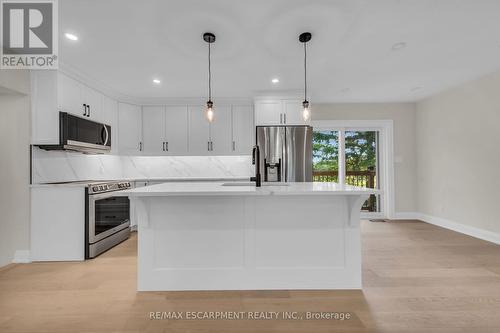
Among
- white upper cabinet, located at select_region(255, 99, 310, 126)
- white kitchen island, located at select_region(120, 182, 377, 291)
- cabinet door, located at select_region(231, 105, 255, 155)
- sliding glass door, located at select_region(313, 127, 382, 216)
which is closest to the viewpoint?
white kitchen island, located at select_region(120, 182, 377, 291)

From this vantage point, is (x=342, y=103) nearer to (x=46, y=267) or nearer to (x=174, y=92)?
(x=174, y=92)

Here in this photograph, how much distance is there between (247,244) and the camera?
2240 mm

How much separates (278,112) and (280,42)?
73.6 inches

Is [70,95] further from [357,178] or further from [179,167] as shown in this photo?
[357,178]

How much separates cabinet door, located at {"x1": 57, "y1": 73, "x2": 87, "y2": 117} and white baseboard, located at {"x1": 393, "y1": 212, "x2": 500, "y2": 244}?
5.93m

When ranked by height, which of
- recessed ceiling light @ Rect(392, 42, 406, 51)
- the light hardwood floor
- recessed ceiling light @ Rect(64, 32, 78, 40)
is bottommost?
the light hardwood floor

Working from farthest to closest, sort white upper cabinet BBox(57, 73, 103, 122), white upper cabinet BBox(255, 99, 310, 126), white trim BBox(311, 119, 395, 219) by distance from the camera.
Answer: white trim BBox(311, 119, 395, 219) → white upper cabinet BBox(255, 99, 310, 126) → white upper cabinet BBox(57, 73, 103, 122)

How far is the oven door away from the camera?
3.12 meters

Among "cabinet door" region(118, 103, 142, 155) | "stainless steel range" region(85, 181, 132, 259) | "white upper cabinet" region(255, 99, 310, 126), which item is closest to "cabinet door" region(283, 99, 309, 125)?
"white upper cabinet" region(255, 99, 310, 126)

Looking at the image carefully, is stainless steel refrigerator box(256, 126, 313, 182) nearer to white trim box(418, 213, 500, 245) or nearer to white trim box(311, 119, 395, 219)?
white trim box(311, 119, 395, 219)

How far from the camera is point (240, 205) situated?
88.5 inches

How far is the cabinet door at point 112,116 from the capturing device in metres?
4.12

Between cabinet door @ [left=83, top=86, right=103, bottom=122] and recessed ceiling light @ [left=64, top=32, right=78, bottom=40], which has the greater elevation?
recessed ceiling light @ [left=64, top=32, right=78, bottom=40]

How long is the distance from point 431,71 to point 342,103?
1.76m
